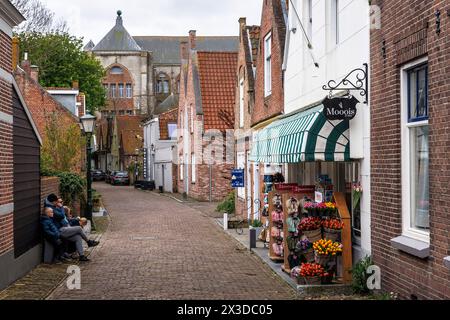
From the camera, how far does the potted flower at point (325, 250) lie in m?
10.9

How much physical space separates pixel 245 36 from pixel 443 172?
18312mm

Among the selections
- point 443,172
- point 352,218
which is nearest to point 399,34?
point 443,172

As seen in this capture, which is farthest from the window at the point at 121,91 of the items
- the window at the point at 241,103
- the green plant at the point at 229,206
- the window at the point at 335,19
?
the window at the point at 335,19

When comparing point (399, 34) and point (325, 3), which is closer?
point (399, 34)

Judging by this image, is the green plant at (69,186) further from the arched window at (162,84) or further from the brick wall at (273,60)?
the arched window at (162,84)

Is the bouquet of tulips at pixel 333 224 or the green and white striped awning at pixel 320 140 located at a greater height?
the green and white striped awning at pixel 320 140

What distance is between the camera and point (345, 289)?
10.7 metres

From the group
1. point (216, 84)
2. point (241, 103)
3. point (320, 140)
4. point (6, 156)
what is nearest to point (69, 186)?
point (241, 103)

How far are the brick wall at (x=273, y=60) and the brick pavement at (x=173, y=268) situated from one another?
380 cm

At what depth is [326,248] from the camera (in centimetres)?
1094

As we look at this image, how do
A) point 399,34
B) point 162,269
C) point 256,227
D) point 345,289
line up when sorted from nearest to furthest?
point 399,34
point 345,289
point 162,269
point 256,227

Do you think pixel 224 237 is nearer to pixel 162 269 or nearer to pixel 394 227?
pixel 162 269

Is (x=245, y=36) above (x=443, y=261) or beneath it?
above

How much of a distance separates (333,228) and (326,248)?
0.40 metres
